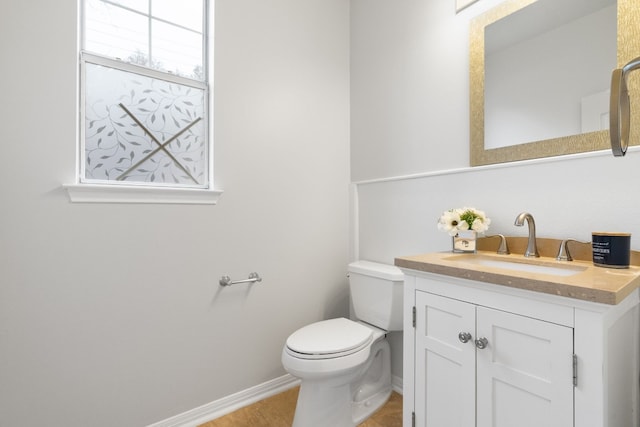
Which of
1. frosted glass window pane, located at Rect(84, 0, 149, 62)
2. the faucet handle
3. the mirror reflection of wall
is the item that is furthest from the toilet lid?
frosted glass window pane, located at Rect(84, 0, 149, 62)

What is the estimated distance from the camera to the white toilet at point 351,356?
4.54ft

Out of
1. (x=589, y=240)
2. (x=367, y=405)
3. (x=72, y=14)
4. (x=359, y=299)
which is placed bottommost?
(x=367, y=405)

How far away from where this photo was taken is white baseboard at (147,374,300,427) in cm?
157

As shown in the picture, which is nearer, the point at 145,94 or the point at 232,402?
the point at 145,94

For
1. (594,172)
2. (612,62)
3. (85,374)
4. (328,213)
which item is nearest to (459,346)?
(594,172)

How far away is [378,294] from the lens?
1718 mm

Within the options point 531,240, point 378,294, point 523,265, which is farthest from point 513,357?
point 378,294

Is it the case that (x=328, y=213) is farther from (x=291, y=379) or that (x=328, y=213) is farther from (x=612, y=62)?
(x=612, y=62)

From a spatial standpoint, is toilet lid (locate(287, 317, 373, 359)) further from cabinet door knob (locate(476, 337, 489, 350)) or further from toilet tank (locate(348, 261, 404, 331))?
cabinet door knob (locate(476, 337, 489, 350))

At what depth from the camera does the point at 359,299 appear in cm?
184

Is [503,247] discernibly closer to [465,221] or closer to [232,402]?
[465,221]

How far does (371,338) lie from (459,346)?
23.5 inches

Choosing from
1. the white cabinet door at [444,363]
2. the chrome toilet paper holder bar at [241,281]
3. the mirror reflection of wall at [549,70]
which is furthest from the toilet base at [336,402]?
the mirror reflection of wall at [549,70]

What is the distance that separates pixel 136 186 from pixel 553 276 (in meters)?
1.64
